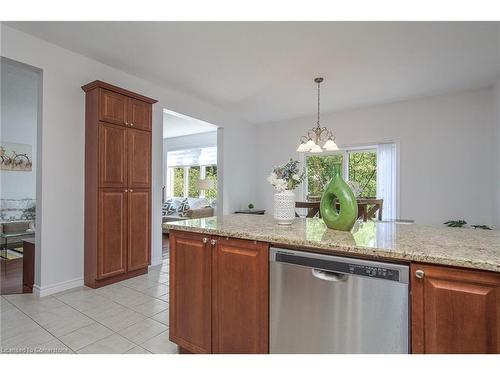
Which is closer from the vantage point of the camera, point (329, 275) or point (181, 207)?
point (329, 275)

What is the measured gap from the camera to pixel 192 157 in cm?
752

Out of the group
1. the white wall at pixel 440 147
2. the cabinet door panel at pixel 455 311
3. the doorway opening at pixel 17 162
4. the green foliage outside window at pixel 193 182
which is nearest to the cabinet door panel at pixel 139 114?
the doorway opening at pixel 17 162

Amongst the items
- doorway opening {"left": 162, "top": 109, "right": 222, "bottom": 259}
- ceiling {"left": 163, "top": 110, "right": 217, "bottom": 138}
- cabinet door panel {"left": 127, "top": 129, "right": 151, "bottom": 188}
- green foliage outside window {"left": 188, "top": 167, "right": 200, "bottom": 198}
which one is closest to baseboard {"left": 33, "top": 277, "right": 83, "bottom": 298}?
cabinet door panel {"left": 127, "top": 129, "right": 151, "bottom": 188}

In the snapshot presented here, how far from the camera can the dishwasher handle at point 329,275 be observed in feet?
3.85

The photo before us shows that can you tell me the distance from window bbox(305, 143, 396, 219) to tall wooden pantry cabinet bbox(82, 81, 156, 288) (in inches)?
98.9

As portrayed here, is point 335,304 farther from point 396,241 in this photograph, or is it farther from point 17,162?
point 17,162

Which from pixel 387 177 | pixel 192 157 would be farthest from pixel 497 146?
pixel 192 157

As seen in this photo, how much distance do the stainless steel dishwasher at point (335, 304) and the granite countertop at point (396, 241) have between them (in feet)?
0.19

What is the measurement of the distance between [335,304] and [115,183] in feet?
8.70

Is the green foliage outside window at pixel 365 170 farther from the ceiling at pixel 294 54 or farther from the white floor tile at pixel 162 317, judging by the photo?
the white floor tile at pixel 162 317

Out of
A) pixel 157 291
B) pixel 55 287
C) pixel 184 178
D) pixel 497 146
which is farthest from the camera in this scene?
pixel 184 178

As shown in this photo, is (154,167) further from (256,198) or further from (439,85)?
(439,85)

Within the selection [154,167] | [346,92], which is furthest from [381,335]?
[346,92]
